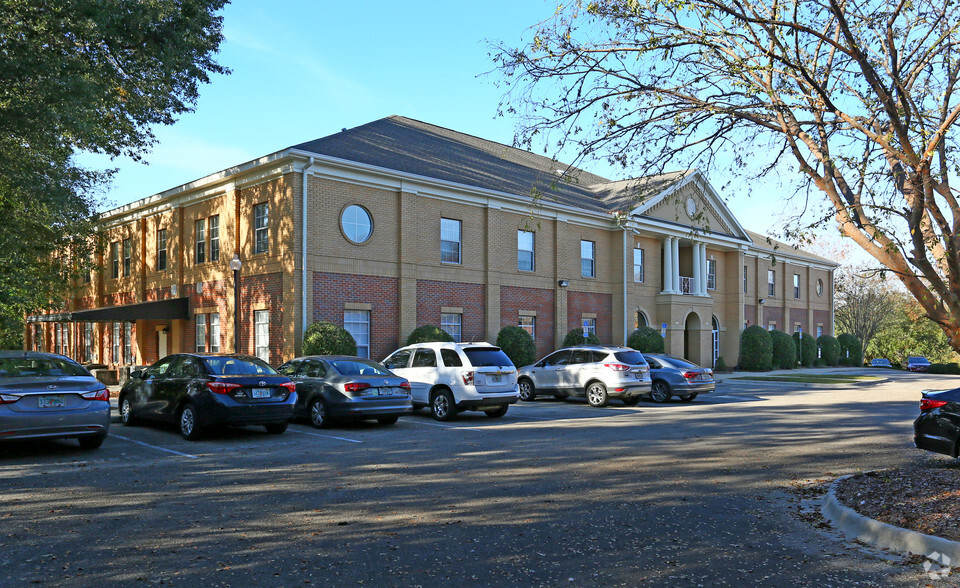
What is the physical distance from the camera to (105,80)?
18203 mm

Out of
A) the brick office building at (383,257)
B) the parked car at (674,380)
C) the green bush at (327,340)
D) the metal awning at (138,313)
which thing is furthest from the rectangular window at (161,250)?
the parked car at (674,380)

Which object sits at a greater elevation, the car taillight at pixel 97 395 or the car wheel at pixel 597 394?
the car taillight at pixel 97 395

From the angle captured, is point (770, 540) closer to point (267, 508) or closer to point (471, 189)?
point (267, 508)

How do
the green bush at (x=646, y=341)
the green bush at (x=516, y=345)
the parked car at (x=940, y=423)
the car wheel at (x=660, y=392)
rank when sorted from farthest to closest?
the green bush at (x=646, y=341)
the green bush at (x=516, y=345)
the car wheel at (x=660, y=392)
the parked car at (x=940, y=423)

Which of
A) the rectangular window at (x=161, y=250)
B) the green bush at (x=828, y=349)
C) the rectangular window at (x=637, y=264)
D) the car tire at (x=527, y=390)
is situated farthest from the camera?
the green bush at (x=828, y=349)

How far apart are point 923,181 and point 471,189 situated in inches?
787

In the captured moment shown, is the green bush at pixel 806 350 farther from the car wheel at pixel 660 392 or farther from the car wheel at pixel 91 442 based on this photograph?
the car wheel at pixel 91 442

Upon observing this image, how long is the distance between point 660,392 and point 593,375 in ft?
9.41

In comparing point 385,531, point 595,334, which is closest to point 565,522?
point 385,531

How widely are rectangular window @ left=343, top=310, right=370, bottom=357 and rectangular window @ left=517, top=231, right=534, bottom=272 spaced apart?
25.1 ft

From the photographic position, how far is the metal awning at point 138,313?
2567 centimetres

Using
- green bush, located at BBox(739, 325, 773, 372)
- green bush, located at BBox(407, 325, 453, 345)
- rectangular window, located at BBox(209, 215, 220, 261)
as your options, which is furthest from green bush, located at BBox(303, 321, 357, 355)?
green bush, located at BBox(739, 325, 773, 372)

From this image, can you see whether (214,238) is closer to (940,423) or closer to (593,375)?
(593,375)

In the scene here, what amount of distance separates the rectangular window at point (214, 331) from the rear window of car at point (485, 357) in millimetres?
13085
